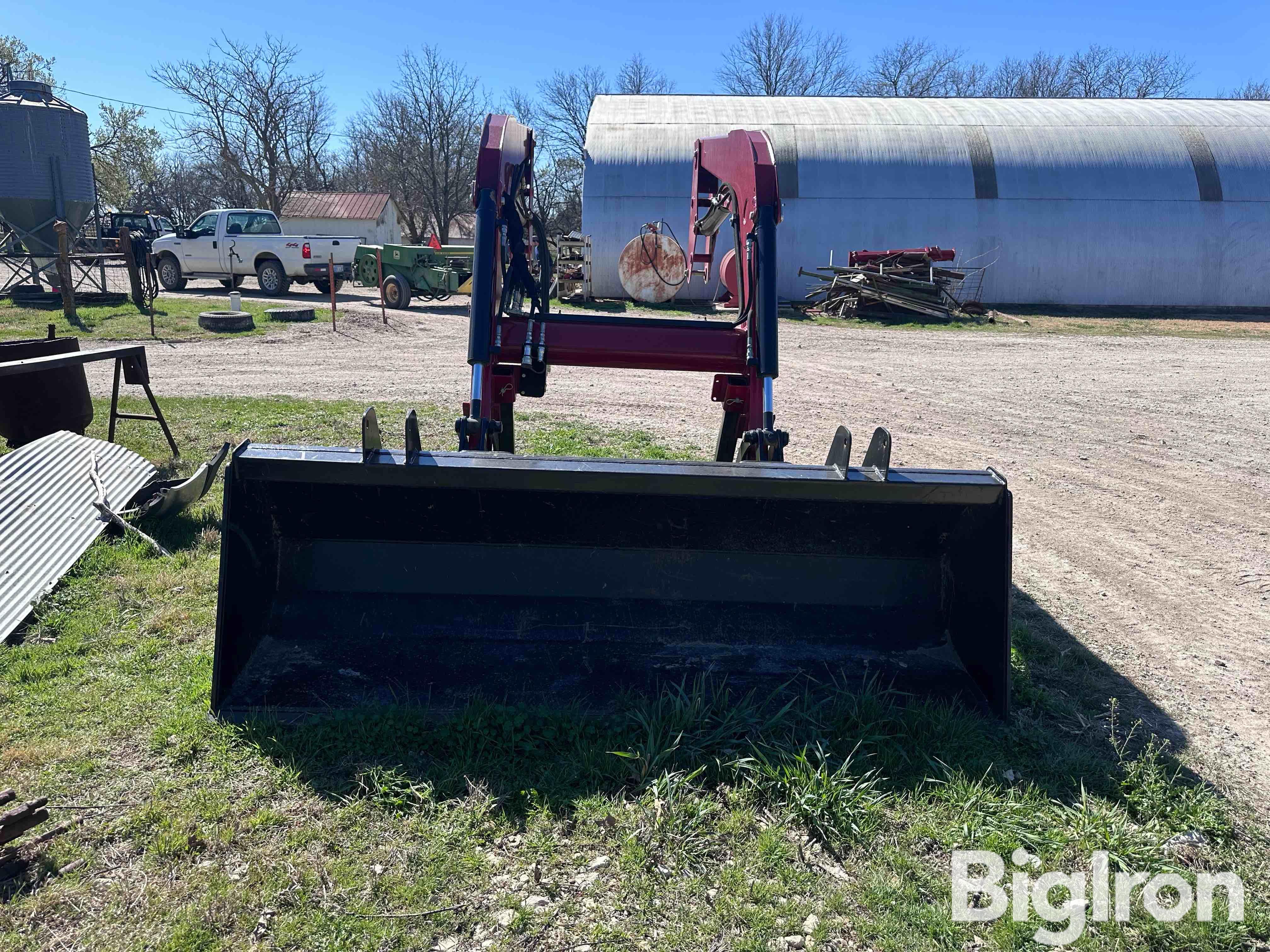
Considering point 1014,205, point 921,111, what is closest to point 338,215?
point 921,111

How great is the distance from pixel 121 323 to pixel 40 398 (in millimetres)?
11613

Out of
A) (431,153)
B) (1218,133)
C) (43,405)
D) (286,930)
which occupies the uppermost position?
(431,153)

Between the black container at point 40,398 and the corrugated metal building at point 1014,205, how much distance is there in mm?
17268

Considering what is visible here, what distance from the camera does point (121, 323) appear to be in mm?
15922

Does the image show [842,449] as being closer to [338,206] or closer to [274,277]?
[274,277]

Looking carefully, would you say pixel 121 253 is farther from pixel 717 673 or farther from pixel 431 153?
pixel 431 153

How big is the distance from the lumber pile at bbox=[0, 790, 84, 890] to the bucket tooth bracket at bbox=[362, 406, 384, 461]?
52.1 inches

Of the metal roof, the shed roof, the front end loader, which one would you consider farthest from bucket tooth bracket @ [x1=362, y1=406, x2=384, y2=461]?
the metal roof

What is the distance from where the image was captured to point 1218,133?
23766 mm

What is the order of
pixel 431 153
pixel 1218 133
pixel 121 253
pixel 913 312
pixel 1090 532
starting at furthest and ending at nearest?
pixel 431 153, pixel 1218 133, pixel 913 312, pixel 121 253, pixel 1090 532

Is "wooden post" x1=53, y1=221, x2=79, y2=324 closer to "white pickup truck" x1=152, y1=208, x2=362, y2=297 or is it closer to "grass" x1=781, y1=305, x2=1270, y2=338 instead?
"white pickup truck" x1=152, y1=208, x2=362, y2=297

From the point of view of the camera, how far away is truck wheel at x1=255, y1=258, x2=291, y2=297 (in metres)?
21.9

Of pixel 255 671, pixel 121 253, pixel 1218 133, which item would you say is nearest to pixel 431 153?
pixel 121 253

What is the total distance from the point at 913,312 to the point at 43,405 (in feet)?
59.0
